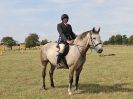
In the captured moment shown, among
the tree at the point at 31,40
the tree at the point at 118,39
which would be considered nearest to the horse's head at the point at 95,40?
the tree at the point at 31,40

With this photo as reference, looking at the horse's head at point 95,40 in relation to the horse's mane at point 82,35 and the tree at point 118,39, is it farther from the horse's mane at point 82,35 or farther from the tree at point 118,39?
the tree at point 118,39

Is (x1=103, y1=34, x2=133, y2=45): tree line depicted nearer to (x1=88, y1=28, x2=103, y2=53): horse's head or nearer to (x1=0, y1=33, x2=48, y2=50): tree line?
(x1=0, y1=33, x2=48, y2=50): tree line

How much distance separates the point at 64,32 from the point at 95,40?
4.91 ft

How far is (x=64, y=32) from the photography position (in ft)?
46.9

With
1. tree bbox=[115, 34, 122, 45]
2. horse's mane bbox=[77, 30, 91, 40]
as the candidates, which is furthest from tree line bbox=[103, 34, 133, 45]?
horse's mane bbox=[77, 30, 91, 40]

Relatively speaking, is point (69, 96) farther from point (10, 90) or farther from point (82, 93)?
point (10, 90)

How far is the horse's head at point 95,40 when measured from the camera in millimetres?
13250

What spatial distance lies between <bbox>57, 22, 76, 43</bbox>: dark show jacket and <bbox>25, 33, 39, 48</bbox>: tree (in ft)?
357

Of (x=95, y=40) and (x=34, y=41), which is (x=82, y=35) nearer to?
(x=95, y=40)

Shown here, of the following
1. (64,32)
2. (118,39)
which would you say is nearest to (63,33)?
(64,32)

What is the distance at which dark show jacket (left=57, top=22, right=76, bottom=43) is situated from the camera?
14.1 meters

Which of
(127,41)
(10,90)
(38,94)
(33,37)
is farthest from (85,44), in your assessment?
(127,41)

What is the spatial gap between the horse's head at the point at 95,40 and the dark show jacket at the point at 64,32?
1.08 m

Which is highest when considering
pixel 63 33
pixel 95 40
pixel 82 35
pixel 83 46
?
pixel 63 33
